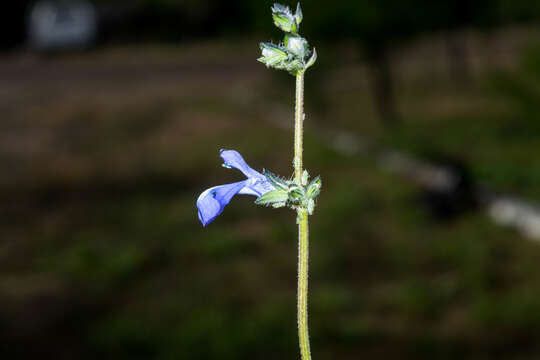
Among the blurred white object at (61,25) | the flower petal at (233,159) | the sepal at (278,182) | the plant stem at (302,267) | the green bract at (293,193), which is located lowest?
the plant stem at (302,267)

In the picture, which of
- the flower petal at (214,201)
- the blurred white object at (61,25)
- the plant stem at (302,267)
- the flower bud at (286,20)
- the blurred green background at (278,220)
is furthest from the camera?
the blurred white object at (61,25)

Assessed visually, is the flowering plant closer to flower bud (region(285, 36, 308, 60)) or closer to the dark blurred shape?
flower bud (region(285, 36, 308, 60))

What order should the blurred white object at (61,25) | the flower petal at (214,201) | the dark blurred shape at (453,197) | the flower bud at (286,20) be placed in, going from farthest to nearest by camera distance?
the blurred white object at (61,25), the dark blurred shape at (453,197), the flower bud at (286,20), the flower petal at (214,201)

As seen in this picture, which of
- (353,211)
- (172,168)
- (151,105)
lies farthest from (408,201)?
(151,105)

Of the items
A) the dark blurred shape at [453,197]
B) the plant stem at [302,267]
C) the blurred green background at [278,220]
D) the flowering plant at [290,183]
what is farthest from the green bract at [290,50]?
the dark blurred shape at [453,197]

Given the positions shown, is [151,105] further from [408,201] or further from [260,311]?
[260,311]

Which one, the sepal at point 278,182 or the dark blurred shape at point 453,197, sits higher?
the dark blurred shape at point 453,197

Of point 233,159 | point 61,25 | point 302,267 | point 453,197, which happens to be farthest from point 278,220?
point 61,25

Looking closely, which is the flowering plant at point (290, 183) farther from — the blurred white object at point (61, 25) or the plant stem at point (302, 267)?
the blurred white object at point (61, 25)
